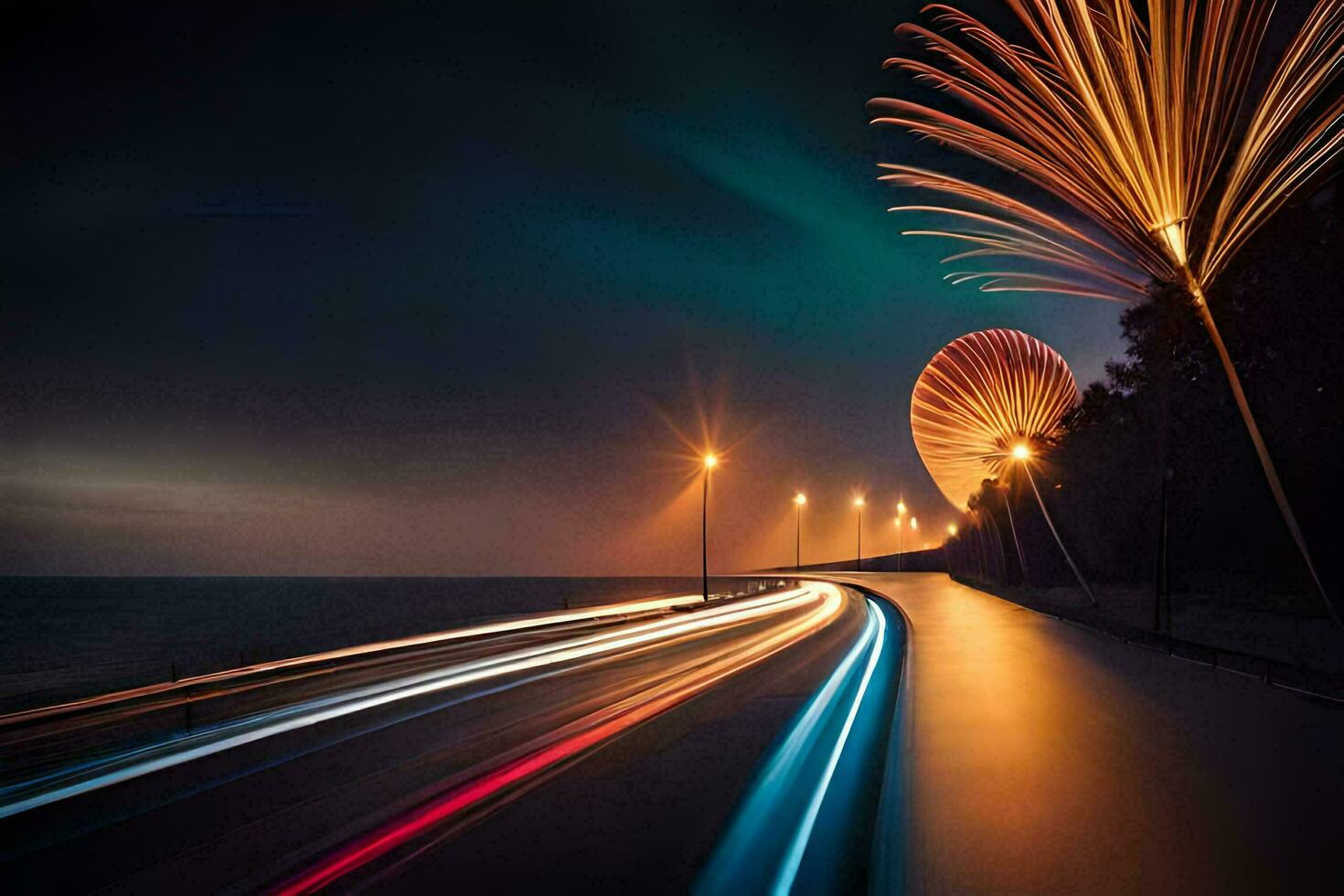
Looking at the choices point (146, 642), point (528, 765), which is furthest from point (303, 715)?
point (146, 642)

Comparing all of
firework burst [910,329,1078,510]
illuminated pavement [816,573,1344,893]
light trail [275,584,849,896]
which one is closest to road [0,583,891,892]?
light trail [275,584,849,896]

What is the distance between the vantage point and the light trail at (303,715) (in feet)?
29.1

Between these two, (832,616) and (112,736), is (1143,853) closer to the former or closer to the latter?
(112,736)

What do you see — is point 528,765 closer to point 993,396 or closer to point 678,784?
point 678,784

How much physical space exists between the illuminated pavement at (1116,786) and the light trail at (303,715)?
7605mm

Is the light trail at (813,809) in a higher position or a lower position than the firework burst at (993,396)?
lower

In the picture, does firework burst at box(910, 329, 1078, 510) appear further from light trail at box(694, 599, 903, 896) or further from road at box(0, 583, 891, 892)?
light trail at box(694, 599, 903, 896)

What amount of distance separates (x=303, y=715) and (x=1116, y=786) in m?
10.4

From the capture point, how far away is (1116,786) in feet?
27.3

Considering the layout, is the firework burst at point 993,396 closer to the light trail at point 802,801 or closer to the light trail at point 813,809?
the light trail at point 813,809

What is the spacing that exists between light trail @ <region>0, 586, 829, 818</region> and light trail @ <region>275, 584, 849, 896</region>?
3.49 metres

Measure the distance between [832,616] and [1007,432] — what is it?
18.5 m

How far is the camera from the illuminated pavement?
6035 mm

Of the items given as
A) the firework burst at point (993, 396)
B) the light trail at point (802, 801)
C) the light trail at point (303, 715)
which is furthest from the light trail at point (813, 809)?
the firework burst at point (993, 396)
